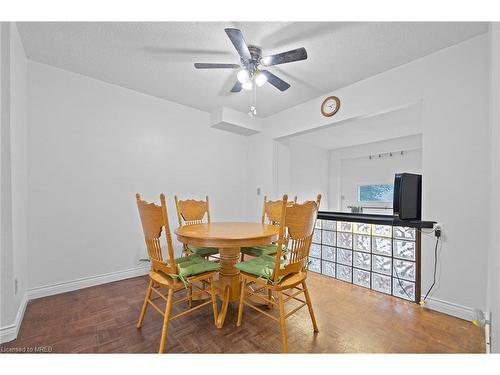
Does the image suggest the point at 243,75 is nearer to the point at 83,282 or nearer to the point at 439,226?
the point at 439,226

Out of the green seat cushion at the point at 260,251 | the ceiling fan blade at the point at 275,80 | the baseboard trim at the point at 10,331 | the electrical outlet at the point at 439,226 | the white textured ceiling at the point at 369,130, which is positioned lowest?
the baseboard trim at the point at 10,331

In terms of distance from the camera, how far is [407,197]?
220 cm

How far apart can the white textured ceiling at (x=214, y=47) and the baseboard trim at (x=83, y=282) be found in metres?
2.32

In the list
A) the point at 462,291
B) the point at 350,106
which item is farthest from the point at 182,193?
the point at 462,291

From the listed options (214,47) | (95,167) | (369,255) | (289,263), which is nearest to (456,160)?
(369,255)

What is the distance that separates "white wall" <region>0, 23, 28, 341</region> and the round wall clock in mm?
3074

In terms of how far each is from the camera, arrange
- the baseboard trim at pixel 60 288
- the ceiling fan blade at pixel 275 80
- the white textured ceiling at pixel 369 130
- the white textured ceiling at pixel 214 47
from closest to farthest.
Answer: the baseboard trim at pixel 60 288 < the white textured ceiling at pixel 214 47 < the ceiling fan blade at pixel 275 80 < the white textured ceiling at pixel 369 130

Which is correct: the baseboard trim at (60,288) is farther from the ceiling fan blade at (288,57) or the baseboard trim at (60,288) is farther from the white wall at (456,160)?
the white wall at (456,160)

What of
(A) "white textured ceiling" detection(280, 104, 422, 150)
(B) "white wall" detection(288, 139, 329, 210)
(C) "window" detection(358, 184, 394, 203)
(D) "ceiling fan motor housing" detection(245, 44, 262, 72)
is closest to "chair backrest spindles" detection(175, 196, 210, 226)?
(D) "ceiling fan motor housing" detection(245, 44, 262, 72)

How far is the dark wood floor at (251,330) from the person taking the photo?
1.43 m

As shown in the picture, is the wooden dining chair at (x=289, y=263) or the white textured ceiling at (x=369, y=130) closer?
the wooden dining chair at (x=289, y=263)

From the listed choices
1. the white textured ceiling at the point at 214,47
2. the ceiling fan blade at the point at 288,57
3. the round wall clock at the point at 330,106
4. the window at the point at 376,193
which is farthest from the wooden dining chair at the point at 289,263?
the window at the point at 376,193

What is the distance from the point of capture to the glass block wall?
2156 millimetres
